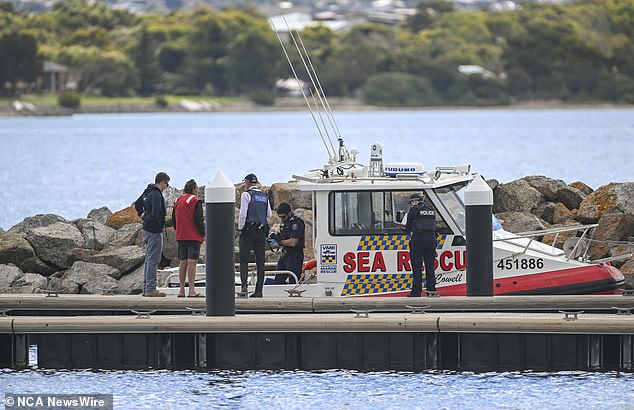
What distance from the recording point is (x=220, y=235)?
1673 centimetres

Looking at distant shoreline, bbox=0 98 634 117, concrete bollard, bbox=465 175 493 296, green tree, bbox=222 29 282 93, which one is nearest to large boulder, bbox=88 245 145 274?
concrete bollard, bbox=465 175 493 296

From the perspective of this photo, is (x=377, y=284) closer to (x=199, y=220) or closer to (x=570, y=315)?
(x=199, y=220)

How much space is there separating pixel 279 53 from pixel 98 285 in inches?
5580

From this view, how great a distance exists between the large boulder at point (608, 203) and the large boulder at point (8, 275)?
872 centimetres

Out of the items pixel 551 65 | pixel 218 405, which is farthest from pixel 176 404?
pixel 551 65

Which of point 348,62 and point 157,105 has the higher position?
point 348,62

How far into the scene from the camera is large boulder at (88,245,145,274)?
2155cm

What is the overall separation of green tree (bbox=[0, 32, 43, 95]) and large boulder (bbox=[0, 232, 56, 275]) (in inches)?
5211

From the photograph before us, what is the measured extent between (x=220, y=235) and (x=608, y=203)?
874 centimetres

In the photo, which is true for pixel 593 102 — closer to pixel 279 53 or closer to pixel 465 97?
pixel 465 97

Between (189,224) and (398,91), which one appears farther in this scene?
(398,91)

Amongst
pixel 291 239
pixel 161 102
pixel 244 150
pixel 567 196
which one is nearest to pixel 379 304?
pixel 291 239

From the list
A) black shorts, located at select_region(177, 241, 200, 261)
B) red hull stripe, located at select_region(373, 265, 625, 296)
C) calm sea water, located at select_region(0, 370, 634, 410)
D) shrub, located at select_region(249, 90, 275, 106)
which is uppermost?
shrub, located at select_region(249, 90, 275, 106)

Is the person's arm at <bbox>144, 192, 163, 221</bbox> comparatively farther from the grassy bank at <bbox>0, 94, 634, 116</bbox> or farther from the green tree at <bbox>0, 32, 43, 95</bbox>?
the grassy bank at <bbox>0, 94, 634, 116</bbox>
